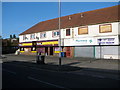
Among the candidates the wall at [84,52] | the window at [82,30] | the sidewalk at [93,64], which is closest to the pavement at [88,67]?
the sidewalk at [93,64]

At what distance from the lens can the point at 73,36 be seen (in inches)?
1232

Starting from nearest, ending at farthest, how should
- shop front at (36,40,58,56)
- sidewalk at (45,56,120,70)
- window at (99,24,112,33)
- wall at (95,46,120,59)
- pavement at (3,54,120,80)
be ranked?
pavement at (3,54,120,80), sidewalk at (45,56,120,70), wall at (95,46,120,59), window at (99,24,112,33), shop front at (36,40,58,56)

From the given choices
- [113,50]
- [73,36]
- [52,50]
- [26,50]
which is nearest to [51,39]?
[52,50]

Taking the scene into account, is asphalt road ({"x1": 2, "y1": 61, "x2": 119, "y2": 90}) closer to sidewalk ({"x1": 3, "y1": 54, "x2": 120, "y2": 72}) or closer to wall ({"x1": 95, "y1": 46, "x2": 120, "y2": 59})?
sidewalk ({"x1": 3, "y1": 54, "x2": 120, "y2": 72})

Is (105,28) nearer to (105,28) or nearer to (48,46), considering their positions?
(105,28)

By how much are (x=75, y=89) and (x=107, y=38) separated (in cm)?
2035

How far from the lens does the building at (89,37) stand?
2588 centimetres

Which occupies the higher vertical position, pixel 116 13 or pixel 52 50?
pixel 116 13

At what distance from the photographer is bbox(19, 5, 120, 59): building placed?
25875 mm

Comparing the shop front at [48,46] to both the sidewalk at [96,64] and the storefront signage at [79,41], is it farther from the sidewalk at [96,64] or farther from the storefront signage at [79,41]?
the sidewalk at [96,64]

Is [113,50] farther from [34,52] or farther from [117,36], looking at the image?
[34,52]

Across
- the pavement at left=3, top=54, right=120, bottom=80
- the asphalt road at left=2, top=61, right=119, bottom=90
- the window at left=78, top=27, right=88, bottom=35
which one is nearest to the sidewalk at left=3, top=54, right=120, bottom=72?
the pavement at left=3, top=54, right=120, bottom=80

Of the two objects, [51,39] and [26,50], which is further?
[26,50]

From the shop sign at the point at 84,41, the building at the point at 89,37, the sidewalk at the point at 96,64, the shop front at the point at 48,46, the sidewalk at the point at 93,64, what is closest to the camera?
the sidewalk at the point at 93,64
